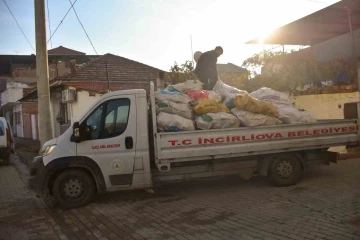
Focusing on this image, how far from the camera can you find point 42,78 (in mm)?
9227

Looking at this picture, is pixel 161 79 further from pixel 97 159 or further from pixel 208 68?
pixel 97 159

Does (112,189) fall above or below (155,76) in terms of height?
below

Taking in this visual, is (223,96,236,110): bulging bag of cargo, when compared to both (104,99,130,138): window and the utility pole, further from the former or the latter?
the utility pole

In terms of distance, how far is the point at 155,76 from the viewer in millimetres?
26078

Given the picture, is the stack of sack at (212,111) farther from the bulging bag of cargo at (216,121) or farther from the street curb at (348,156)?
the street curb at (348,156)

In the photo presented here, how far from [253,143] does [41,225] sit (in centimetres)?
393

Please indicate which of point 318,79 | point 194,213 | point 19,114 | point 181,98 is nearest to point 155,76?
point 19,114

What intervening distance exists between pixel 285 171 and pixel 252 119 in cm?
134

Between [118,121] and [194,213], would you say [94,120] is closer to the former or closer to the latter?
[118,121]

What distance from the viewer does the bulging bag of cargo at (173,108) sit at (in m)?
6.21

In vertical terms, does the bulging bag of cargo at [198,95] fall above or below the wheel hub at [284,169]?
above

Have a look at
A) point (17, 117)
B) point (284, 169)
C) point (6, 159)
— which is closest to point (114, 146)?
point (284, 169)

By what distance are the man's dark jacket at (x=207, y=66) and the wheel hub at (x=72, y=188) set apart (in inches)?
159

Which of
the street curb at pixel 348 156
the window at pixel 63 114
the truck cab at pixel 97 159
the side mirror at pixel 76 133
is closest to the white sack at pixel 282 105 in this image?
the truck cab at pixel 97 159
